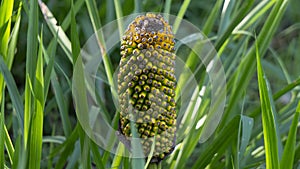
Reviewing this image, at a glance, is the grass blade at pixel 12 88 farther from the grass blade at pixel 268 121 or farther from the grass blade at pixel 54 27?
the grass blade at pixel 268 121

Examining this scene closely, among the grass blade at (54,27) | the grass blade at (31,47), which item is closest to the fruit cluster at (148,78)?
the grass blade at (31,47)

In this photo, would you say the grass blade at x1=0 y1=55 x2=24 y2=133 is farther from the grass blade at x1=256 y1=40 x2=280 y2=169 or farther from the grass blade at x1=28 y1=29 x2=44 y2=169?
the grass blade at x1=256 y1=40 x2=280 y2=169

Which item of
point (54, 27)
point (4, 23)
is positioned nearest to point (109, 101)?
point (54, 27)

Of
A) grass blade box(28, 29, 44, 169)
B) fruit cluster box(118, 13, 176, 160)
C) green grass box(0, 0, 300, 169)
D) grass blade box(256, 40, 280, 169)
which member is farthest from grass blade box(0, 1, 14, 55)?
grass blade box(256, 40, 280, 169)

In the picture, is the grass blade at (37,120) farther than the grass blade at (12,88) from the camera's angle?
No

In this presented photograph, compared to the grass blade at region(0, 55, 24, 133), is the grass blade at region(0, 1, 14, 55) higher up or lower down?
higher up

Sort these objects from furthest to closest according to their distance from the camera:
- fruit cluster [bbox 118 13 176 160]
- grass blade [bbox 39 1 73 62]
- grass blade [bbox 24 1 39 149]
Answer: grass blade [bbox 39 1 73 62], grass blade [bbox 24 1 39 149], fruit cluster [bbox 118 13 176 160]

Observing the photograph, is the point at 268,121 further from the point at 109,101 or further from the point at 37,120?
the point at 109,101

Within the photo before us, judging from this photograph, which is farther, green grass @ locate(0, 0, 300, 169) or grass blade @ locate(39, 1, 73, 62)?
grass blade @ locate(39, 1, 73, 62)

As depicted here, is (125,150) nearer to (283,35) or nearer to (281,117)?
(281,117)
